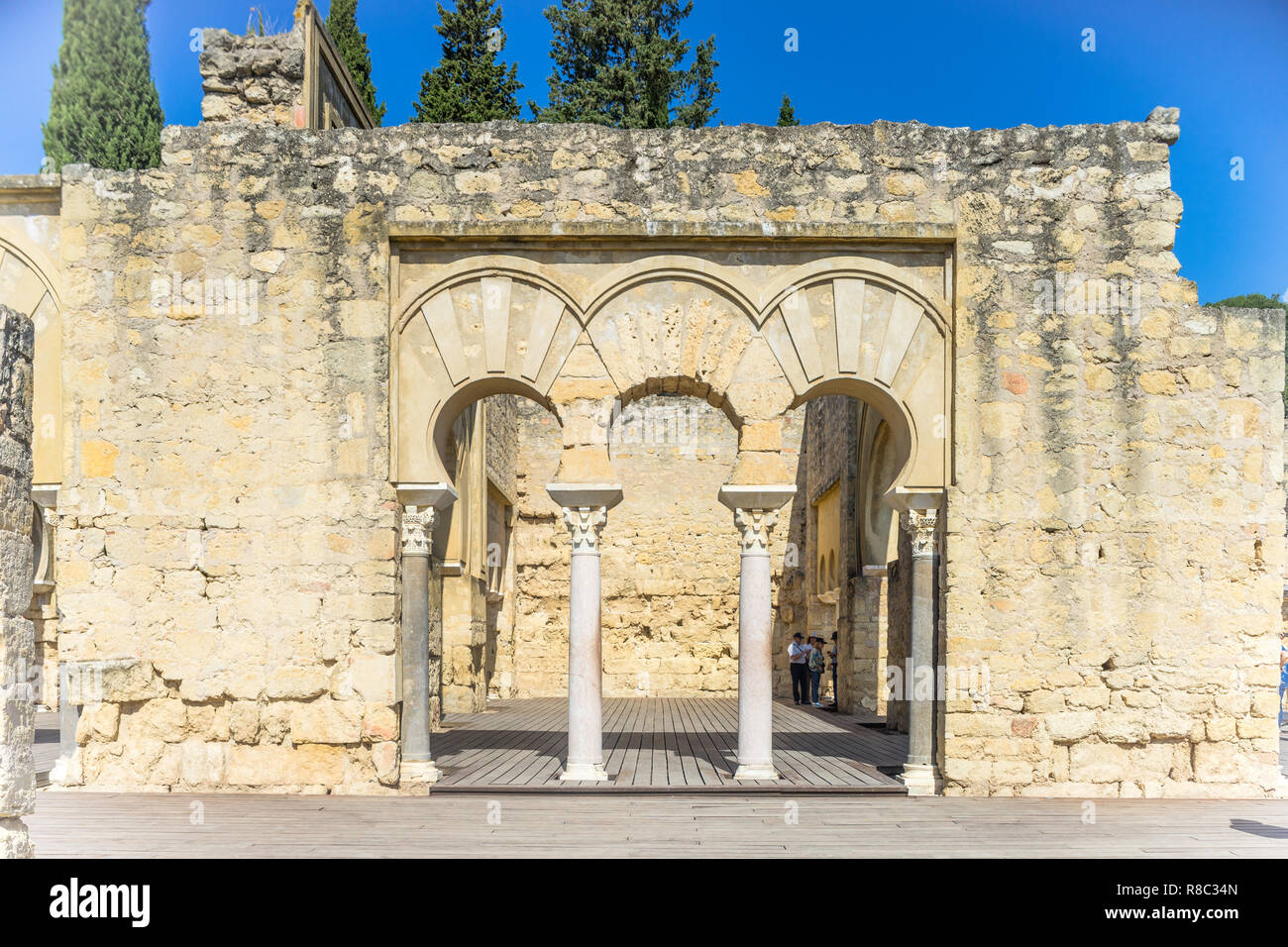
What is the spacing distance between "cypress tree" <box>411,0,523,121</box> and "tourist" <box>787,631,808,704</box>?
41.8 ft

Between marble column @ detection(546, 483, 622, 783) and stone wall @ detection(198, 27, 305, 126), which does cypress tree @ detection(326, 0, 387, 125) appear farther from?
marble column @ detection(546, 483, 622, 783)

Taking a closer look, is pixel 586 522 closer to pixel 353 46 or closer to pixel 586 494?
pixel 586 494

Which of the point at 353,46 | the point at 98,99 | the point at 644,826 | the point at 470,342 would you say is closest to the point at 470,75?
the point at 353,46

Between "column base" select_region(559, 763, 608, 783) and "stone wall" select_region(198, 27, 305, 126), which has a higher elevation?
"stone wall" select_region(198, 27, 305, 126)

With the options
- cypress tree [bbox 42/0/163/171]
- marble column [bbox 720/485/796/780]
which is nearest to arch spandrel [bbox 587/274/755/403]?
marble column [bbox 720/485/796/780]

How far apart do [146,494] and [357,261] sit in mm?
2239

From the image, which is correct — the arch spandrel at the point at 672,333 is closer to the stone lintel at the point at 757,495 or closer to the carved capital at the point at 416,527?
the stone lintel at the point at 757,495

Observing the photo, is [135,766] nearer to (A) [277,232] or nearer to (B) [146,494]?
(B) [146,494]

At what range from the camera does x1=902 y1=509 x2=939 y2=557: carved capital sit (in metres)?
Answer: 8.33

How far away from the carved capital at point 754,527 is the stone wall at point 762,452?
132 centimetres

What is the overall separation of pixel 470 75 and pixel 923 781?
2016 cm

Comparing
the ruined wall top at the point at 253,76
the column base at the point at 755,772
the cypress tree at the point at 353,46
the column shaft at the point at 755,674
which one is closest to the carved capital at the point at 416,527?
the column shaft at the point at 755,674

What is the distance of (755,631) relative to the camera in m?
8.32

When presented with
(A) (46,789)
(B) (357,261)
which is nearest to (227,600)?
(A) (46,789)
